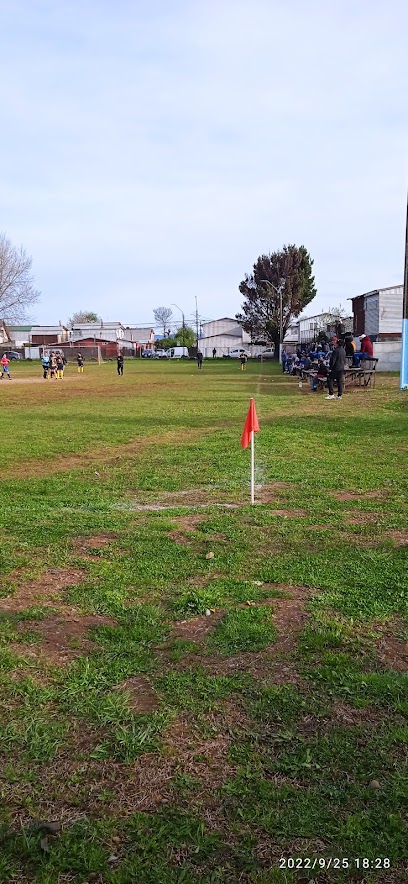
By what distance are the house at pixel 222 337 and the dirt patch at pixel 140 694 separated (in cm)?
9328

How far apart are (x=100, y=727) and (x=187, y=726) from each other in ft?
1.36

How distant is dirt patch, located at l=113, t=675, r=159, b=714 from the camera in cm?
318

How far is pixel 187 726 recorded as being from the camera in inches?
119

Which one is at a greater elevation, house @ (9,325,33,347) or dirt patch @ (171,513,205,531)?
house @ (9,325,33,347)

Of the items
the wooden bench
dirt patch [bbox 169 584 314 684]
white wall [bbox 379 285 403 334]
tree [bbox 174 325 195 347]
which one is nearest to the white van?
tree [bbox 174 325 195 347]

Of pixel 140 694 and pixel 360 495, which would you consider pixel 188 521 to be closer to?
pixel 360 495

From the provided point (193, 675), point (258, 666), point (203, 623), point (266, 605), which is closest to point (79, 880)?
Answer: point (193, 675)

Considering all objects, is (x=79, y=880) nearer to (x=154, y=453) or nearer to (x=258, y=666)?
(x=258, y=666)

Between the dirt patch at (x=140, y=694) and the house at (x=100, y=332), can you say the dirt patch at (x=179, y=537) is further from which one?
the house at (x=100, y=332)

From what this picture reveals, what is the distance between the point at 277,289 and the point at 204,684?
78366mm

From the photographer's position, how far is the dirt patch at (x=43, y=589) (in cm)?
443

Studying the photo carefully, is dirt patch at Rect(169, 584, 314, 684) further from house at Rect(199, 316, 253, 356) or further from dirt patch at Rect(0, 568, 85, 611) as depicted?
house at Rect(199, 316, 253, 356)

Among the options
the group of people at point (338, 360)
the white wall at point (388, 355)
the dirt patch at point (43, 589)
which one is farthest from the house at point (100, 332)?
the dirt patch at point (43, 589)

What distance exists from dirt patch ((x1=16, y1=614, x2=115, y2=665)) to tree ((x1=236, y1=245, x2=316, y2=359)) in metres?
77.4
